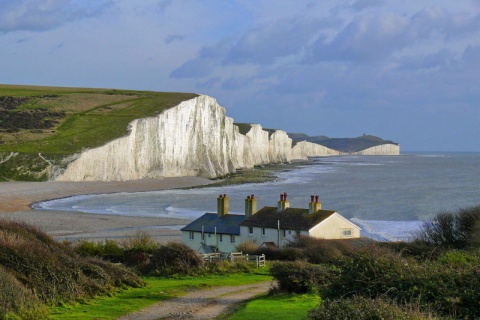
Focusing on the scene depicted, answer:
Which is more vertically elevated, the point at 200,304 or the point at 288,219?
the point at 288,219

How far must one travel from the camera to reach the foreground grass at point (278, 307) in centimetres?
1467

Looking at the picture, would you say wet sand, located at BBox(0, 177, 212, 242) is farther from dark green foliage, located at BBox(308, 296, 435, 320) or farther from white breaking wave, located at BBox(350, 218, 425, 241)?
dark green foliage, located at BBox(308, 296, 435, 320)

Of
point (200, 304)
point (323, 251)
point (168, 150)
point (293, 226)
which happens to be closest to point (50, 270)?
point (200, 304)

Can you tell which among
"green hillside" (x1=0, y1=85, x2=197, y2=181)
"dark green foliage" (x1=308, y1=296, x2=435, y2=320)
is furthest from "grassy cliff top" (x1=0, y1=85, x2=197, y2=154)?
"dark green foliage" (x1=308, y1=296, x2=435, y2=320)

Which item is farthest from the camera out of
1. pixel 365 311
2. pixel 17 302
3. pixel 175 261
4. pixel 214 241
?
pixel 214 241

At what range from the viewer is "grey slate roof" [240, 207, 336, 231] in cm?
3130

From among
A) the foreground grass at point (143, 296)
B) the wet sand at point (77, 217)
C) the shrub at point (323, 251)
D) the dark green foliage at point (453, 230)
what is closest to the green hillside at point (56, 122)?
the wet sand at point (77, 217)

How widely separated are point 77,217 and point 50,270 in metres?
37.8

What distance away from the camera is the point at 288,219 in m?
32.0

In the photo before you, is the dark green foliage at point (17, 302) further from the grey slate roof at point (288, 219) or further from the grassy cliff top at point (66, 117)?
the grassy cliff top at point (66, 117)

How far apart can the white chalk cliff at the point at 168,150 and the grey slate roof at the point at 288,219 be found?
54657mm

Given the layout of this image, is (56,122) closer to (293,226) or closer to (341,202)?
(341,202)

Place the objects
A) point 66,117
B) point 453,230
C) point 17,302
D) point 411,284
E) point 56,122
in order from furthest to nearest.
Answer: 1. point 66,117
2. point 56,122
3. point 453,230
4. point 17,302
5. point 411,284

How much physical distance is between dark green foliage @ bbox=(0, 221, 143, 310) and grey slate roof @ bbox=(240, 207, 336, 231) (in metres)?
13.4
